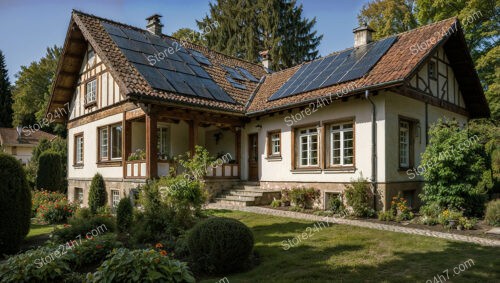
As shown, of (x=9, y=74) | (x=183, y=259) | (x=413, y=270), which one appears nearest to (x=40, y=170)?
(x=183, y=259)

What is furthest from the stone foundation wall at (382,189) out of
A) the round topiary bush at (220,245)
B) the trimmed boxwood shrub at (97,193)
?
the trimmed boxwood shrub at (97,193)

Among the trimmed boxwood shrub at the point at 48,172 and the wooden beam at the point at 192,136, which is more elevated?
the wooden beam at the point at 192,136

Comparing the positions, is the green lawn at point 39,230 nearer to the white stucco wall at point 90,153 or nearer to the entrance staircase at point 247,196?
the white stucco wall at point 90,153

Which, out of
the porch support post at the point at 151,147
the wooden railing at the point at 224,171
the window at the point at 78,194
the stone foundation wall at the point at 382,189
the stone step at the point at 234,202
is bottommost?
the window at the point at 78,194

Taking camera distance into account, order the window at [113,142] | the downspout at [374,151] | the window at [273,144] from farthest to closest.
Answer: the window at [113,142], the window at [273,144], the downspout at [374,151]

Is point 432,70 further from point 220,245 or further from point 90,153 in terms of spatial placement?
point 90,153

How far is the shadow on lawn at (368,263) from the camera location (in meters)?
6.05

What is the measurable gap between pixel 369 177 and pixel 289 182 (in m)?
3.37

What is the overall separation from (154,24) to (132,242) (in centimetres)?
1369

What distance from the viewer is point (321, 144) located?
532 inches

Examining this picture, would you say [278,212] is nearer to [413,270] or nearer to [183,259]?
[183,259]

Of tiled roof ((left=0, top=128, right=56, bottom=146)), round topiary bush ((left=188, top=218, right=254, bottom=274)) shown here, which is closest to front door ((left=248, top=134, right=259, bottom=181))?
round topiary bush ((left=188, top=218, right=254, bottom=274))

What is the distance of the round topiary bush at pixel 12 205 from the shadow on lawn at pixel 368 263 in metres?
5.68

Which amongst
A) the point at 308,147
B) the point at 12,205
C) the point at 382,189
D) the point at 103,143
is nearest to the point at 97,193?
the point at 103,143
